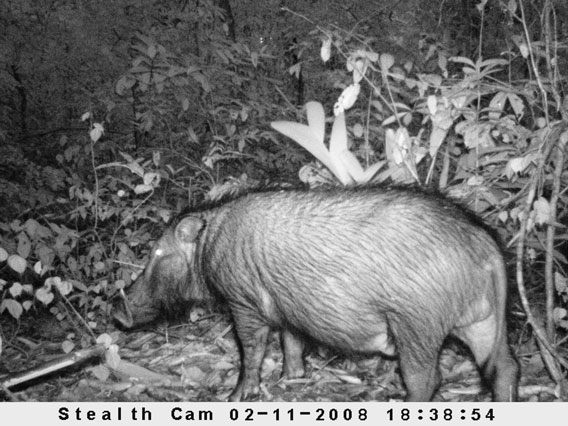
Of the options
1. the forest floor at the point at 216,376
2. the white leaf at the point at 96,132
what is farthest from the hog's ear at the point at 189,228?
the white leaf at the point at 96,132

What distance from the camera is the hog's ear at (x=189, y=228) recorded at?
3.63 meters

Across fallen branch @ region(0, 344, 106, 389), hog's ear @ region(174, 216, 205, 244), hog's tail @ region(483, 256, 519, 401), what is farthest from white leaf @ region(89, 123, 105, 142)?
hog's tail @ region(483, 256, 519, 401)

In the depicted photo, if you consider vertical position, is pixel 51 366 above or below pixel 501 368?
below

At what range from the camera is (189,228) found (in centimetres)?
363

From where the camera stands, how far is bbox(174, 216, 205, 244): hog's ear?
3.63m

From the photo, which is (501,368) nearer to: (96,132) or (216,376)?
(216,376)

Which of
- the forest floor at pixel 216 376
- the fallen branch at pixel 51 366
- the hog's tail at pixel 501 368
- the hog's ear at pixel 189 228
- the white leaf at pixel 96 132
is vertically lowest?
the forest floor at pixel 216 376

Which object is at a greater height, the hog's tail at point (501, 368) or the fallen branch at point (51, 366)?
the hog's tail at point (501, 368)

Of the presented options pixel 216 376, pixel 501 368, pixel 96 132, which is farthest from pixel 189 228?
pixel 501 368

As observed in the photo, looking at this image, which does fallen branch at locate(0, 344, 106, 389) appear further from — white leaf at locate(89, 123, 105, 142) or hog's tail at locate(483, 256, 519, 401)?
hog's tail at locate(483, 256, 519, 401)

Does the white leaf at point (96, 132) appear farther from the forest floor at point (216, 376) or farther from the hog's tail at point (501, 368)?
the hog's tail at point (501, 368)

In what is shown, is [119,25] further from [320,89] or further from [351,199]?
[351,199]

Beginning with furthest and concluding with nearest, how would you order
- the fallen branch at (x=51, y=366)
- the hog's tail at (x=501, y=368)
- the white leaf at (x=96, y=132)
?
the white leaf at (x=96, y=132) → the fallen branch at (x=51, y=366) → the hog's tail at (x=501, y=368)

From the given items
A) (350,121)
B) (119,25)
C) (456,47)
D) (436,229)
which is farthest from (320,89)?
(436,229)
